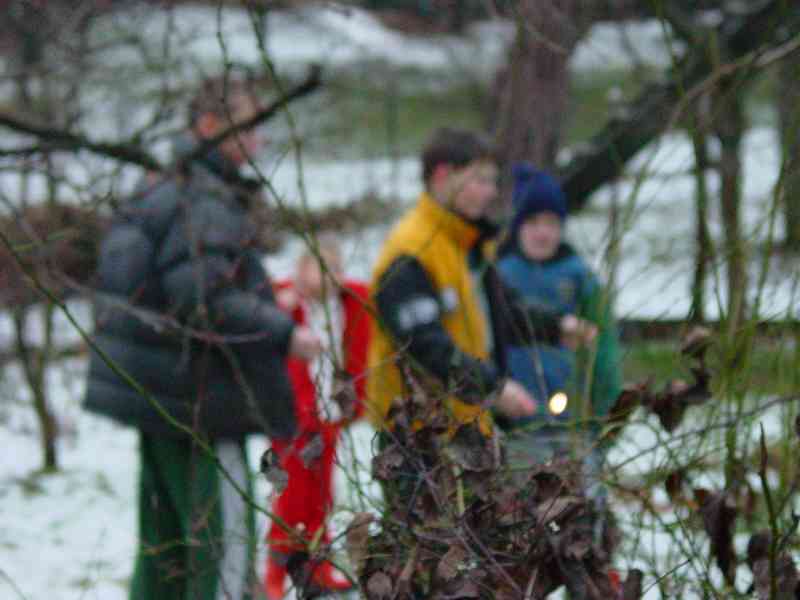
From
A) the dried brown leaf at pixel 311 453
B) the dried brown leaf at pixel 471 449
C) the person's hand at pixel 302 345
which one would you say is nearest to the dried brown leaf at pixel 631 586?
the dried brown leaf at pixel 471 449

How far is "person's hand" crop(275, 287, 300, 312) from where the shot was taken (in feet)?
16.2

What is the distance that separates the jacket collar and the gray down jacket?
53 centimetres

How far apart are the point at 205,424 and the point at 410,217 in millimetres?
850

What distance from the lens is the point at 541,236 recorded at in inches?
188

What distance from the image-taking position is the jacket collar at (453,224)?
13.6 feet

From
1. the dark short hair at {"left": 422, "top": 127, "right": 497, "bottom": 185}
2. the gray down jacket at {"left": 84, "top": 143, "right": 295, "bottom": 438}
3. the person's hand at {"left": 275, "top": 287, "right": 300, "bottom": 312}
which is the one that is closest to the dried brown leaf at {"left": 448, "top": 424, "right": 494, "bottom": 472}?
the gray down jacket at {"left": 84, "top": 143, "right": 295, "bottom": 438}

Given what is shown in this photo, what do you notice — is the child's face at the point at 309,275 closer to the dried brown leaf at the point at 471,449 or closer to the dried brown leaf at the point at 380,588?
the dried brown leaf at the point at 471,449

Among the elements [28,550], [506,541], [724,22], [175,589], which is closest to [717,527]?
[506,541]

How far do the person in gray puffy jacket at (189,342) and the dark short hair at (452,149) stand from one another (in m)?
0.55

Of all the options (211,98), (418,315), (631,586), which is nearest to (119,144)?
(211,98)

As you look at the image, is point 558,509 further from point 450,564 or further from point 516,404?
point 516,404

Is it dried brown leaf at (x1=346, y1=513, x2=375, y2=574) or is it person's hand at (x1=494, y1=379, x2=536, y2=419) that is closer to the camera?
dried brown leaf at (x1=346, y1=513, x2=375, y2=574)

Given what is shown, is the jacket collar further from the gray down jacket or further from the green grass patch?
the green grass patch

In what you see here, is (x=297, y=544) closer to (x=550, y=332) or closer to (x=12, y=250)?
(x=12, y=250)
